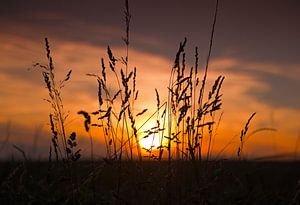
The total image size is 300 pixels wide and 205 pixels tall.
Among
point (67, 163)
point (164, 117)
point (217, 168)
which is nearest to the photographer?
point (67, 163)

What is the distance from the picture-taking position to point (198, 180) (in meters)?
3.26

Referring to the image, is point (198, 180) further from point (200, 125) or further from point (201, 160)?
point (200, 125)

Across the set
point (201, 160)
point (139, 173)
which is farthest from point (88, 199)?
point (201, 160)

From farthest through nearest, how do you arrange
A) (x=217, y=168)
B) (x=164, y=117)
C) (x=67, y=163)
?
1. (x=164, y=117)
2. (x=217, y=168)
3. (x=67, y=163)

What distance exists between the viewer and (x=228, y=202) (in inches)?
137

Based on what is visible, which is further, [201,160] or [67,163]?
[201,160]

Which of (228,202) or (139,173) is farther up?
(139,173)

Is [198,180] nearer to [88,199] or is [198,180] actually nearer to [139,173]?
[139,173]

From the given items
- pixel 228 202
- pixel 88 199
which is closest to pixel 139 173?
pixel 88 199

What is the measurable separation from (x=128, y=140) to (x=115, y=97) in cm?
34

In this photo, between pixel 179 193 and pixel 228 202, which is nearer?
pixel 179 193

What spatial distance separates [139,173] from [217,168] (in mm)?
549

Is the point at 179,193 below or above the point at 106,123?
below

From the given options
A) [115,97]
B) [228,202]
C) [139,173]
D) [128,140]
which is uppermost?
[115,97]
